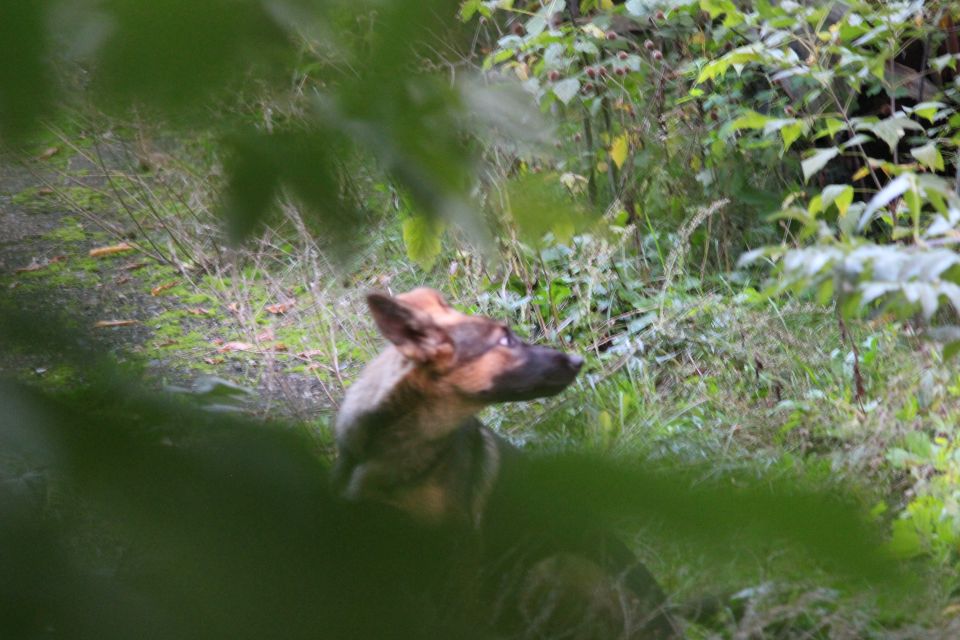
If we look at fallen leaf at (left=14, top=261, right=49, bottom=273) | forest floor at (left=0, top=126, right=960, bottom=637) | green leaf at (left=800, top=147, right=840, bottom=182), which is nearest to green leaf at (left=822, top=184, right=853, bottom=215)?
green leaf at (left=800, top=147, right=840, bottom=182)

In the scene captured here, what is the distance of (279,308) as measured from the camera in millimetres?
5117

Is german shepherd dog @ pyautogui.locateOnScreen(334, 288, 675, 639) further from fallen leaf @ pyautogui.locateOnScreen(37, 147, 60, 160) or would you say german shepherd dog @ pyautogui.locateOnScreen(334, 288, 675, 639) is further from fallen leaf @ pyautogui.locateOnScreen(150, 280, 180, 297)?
fallen leaf @ pyautogui.locateOnScreen(37, 147, 60, 160)

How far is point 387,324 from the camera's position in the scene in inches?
121

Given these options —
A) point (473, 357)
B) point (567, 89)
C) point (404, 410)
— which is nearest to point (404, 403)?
point (404, 410)

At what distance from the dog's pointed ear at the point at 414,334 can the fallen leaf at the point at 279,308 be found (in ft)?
6.16

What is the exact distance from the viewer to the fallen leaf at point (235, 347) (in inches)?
179

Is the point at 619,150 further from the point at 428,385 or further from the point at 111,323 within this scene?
the point at 111,323

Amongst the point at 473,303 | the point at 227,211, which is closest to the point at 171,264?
the point at 473,303

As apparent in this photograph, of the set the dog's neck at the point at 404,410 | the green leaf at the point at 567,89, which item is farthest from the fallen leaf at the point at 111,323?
the green leaf at the point at 567,89

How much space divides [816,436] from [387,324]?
1789mm

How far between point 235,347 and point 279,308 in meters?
0.53

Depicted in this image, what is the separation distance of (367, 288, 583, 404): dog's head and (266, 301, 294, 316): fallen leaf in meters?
1.73

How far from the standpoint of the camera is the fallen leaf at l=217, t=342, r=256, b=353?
4557mm

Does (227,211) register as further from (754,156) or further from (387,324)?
(754,156)
